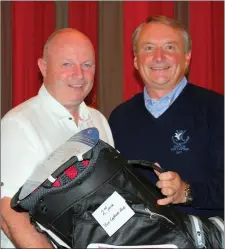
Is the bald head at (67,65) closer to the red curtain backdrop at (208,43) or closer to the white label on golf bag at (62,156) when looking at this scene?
the white label on golf bag at (62,156)

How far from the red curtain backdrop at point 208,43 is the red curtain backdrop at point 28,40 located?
931mm

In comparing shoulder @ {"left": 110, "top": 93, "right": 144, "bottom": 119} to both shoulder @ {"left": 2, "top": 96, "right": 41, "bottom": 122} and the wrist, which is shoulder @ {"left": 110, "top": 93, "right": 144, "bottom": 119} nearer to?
shoulder @ {"left": 2, "top": 96, "right": 41, "bottom": 122}

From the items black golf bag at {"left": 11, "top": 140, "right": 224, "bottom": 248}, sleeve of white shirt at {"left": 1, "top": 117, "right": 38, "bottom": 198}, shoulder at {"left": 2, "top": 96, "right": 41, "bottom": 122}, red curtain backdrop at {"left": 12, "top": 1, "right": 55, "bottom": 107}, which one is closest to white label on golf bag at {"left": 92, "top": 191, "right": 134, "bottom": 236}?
black golf bag at {"left": 11, "top": 140, "right": 224, "bottom": 248}

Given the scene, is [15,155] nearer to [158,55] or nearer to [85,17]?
[158,55]

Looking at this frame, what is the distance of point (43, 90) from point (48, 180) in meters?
0.72

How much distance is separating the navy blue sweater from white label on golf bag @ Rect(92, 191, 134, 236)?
0.49 m

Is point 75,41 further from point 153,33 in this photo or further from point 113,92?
point 113,92

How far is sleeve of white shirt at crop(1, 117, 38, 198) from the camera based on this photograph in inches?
60.4

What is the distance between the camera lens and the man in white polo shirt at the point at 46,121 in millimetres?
1498

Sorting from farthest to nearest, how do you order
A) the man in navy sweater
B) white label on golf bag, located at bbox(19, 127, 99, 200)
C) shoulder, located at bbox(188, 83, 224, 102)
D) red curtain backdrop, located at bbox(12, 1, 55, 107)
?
1. red curtain backdrop, located at bbox(12, 1, 55, 107)
2. shoulder, located at bbox(188, 83, 224, 102)
3. the man in navy sweater
4. white label on golf bag, located at bbox(19, 127, 99, 200)

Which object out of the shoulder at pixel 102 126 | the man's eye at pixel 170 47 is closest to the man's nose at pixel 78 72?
the shoulder at pixel 102 126

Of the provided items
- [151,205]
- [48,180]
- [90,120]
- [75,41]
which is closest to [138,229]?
[151,205]

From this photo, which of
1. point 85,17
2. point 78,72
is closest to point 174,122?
point 78,72

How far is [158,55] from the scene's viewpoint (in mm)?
1974
